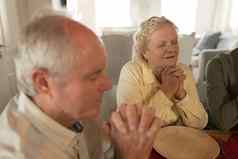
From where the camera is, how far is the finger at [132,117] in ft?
2.85

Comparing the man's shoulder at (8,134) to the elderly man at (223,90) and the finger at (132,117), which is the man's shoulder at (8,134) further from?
the elderly man at (223,90)

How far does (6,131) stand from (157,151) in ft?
1.68

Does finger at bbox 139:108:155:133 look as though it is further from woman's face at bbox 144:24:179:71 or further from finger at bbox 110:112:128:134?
woman's face at bbox 144:24:179:71

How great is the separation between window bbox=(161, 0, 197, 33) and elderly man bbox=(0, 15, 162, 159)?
3.63 metres

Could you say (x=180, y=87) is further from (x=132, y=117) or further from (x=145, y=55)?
(x=132, y=117)

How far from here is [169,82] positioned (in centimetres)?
151

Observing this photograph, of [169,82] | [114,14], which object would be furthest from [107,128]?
[114,14]

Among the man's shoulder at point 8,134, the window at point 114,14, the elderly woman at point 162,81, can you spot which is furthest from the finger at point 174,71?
the window at point 114,14

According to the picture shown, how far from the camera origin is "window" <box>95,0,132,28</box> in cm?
408

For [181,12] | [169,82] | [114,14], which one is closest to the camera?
[169,82]

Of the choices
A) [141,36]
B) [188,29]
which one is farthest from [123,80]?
[188,29]

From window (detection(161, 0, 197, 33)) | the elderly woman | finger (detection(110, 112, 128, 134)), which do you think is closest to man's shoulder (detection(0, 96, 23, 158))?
finger (detection(110, 112, 128, 134))

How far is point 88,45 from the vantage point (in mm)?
780

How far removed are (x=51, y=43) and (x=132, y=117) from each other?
296 mm
